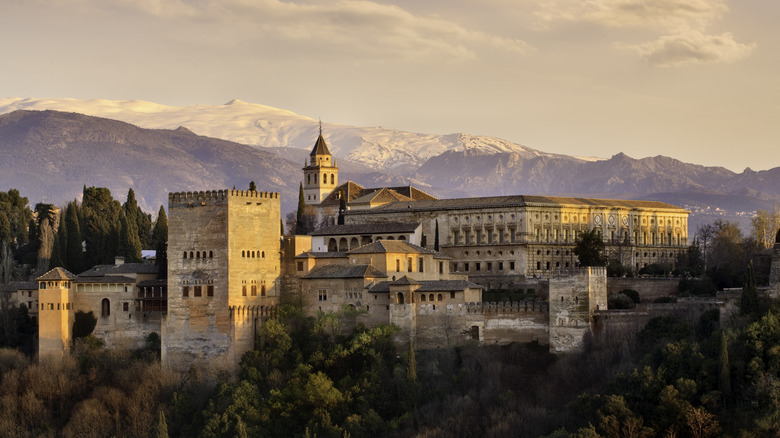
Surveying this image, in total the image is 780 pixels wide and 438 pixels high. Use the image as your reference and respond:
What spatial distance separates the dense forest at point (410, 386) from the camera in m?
49.5

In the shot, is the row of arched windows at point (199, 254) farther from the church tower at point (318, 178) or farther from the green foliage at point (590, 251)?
the church tower at point (318, 178)

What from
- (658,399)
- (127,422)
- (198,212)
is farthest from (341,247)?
(658,399)

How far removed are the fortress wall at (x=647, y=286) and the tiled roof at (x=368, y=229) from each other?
51.5 ft

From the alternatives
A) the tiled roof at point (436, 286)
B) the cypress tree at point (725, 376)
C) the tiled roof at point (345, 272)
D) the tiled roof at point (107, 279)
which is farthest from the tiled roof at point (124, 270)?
the cypress tree at point (725, 376)

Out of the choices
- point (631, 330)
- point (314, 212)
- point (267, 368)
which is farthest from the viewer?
point (314, 212)

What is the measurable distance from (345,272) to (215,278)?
6.88 metres

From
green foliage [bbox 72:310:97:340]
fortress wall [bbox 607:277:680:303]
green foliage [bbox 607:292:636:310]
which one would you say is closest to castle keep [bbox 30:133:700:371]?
green foliage [bbox 72:310:97:340]

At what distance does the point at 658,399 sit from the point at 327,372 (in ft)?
58.7

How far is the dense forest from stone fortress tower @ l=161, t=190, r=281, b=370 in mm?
1002

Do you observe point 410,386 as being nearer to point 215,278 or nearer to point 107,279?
point 215,278

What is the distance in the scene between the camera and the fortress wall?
225ft

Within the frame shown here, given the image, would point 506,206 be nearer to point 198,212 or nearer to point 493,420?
point 198,212

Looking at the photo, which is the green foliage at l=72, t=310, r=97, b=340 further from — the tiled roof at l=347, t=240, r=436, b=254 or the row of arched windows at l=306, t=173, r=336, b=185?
the row of arched windows at l=306, t=173, r=336, b=185

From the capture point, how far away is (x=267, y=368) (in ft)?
204
